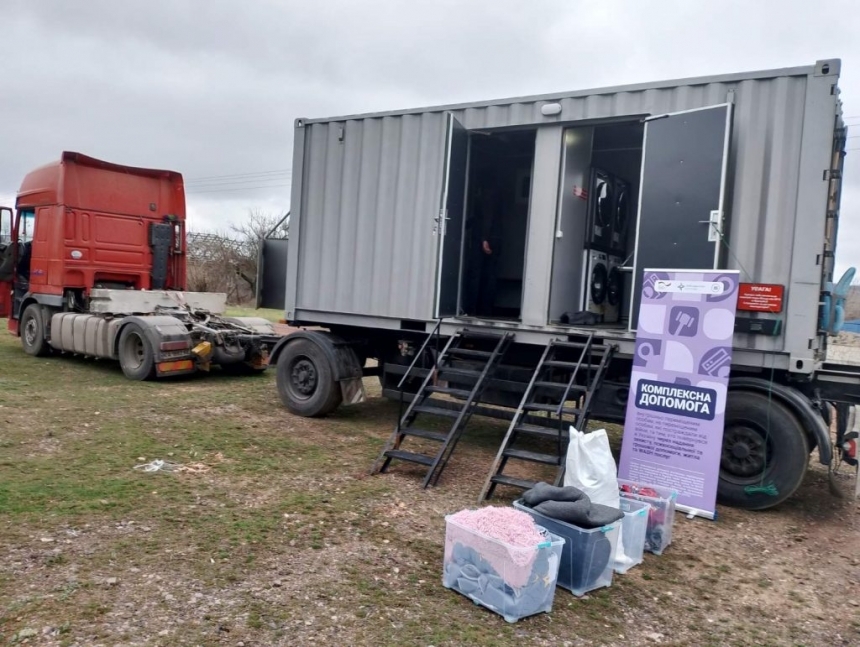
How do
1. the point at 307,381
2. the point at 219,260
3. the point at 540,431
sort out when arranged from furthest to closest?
1. the point at 219,260
2. the point at 307,381
3. the point at 540,431

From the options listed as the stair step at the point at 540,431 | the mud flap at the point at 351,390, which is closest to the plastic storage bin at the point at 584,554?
the stair step at the point at 540,431

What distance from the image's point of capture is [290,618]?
3.10 m

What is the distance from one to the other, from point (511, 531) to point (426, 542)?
0.97m

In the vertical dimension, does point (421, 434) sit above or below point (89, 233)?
below

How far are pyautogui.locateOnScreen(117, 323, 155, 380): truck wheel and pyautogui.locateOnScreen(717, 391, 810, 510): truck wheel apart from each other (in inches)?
282

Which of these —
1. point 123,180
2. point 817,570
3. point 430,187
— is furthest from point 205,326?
point 817,570

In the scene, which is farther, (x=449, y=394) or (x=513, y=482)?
(x=449, y=394)

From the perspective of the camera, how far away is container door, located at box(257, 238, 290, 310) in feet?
26.6

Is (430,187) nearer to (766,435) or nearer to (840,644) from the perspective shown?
(766,435)

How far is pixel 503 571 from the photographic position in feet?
10.6

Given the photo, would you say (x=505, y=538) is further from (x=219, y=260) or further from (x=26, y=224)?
(x=219, y=260)

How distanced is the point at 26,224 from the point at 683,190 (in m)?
10.5

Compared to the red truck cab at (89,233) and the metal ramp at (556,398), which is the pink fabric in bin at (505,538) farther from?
the red truck cab at (89,233)

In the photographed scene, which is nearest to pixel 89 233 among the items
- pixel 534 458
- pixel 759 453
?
pixel 534 458
